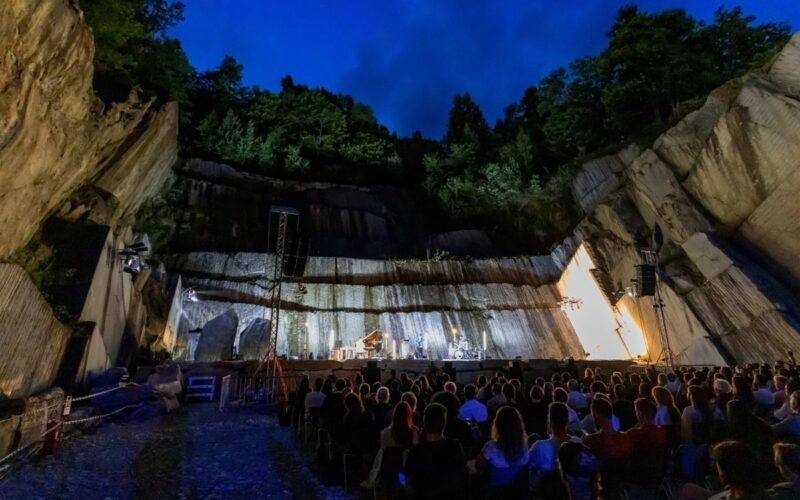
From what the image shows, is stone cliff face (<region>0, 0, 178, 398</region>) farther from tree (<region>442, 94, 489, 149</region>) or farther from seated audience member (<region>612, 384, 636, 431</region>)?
tree (<region>442, 94, 489, 149</region>)

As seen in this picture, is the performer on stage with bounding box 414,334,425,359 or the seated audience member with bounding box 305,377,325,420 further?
the performer on stage with bounding box 414,334,425,359

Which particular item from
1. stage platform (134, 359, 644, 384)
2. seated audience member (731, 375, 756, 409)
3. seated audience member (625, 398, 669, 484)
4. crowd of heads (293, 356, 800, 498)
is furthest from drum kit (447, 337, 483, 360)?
seated audience member (625, 398, 669, 484)

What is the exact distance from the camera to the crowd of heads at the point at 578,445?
2.71 metres

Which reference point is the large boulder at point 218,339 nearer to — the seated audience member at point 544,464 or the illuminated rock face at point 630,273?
the illuminated rock face at point 630,273

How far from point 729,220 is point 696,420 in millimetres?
15410

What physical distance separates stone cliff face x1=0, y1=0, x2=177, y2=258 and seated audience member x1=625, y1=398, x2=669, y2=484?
959cm

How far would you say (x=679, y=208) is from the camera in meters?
17.0

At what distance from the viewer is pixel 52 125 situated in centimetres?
880

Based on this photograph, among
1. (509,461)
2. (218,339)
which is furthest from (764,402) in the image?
(218,339)

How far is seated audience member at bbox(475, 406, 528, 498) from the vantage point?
288cm

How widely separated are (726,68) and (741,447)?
2770 cm

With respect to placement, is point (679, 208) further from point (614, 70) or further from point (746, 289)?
point (614, 70)

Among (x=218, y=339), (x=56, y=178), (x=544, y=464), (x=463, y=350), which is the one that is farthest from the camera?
(x=463, y=350)

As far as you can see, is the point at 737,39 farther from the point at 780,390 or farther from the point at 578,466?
the point at 578,466
